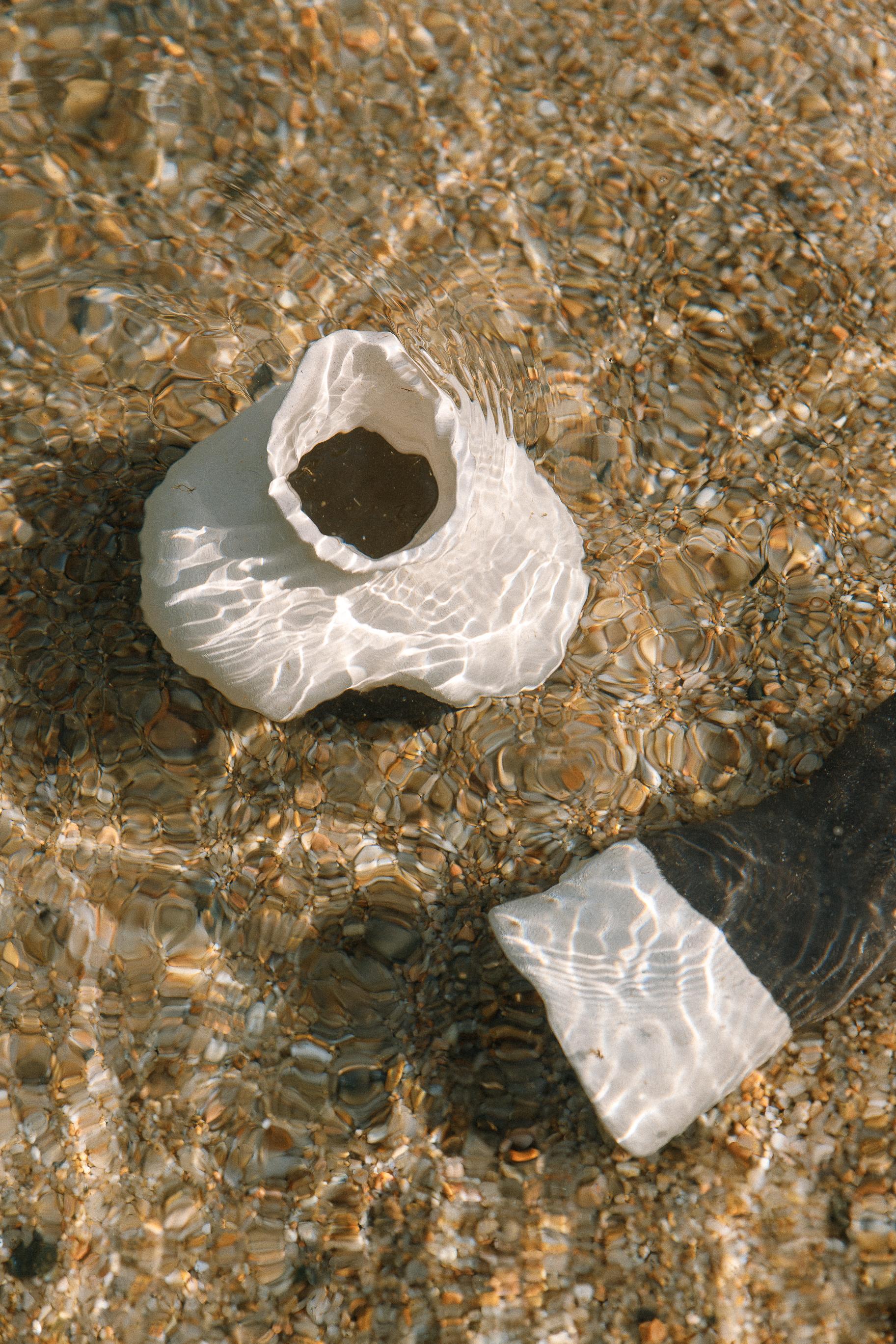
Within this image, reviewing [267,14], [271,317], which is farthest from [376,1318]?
[267,14]

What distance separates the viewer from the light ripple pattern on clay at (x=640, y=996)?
241 centimetres

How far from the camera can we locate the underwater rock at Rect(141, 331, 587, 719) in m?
2.14

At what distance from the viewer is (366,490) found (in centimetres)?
242

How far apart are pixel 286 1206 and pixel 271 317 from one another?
2946mm

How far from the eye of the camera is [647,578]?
10.7 ft

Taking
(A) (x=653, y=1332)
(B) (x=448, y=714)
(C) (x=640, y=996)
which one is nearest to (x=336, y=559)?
(B) (x=448, y=714)

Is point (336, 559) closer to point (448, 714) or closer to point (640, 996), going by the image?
point (448, 714)

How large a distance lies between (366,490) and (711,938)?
5.23 feet

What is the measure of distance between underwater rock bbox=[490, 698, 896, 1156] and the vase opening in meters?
1.10

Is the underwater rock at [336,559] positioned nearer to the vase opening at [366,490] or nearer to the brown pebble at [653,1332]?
the vase opening at [366,490]

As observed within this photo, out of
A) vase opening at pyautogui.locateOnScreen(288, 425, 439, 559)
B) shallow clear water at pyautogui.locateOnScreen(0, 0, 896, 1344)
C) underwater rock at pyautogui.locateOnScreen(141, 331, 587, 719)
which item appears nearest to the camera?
underwater rock at pyautogui.locateOnScreen(141, 331, 587, 719)

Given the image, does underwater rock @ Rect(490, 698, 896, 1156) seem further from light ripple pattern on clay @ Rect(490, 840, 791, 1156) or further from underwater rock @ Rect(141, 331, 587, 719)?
underwater rock @ Rect(141, 331, 587, 719)

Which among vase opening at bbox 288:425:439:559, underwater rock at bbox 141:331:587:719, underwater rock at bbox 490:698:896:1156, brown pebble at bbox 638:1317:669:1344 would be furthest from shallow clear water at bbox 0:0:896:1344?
vase opening at bbox 288:425:439:559

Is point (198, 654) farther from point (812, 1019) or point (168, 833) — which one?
point (812, 1019)
